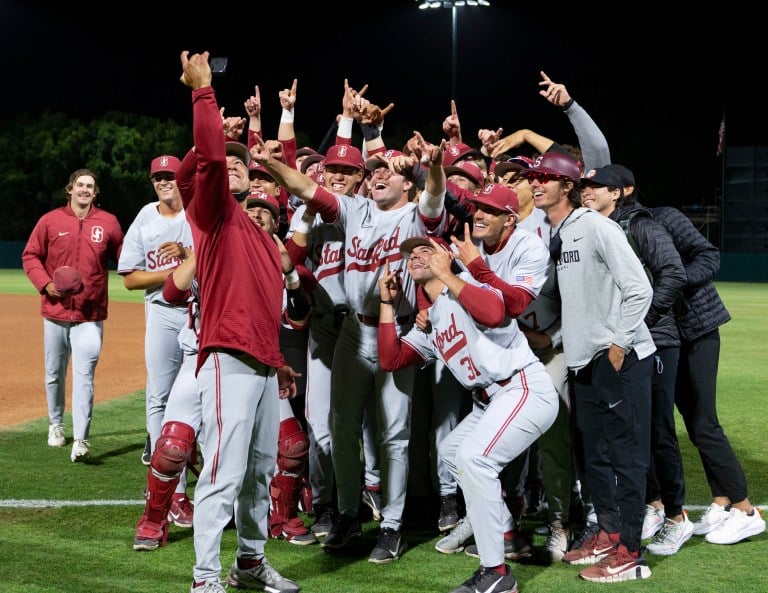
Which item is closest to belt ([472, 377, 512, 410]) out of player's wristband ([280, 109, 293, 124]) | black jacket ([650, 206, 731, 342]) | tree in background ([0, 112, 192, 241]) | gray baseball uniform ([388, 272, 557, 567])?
gray baseball uniform ([388, 272, 557, 567])

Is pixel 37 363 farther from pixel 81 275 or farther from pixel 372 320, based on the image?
pixel 372 320

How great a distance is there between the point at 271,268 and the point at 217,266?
28cm

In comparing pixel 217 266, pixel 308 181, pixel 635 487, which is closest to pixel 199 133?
pixel 217 266

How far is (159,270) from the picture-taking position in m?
6.43

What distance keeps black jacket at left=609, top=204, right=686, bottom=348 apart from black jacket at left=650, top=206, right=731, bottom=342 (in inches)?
7.3

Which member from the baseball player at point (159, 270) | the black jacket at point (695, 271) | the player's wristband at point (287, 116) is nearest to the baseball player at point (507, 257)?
the black jacket at point (695, 271)

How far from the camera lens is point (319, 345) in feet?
18.7

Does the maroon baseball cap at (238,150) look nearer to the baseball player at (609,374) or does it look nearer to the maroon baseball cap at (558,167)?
the maroon baseball cap at (558,167)

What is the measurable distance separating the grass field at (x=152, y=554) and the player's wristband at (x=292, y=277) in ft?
4.82

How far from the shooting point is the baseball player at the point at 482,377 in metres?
4.43

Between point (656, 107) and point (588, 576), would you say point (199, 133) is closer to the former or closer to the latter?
point (588, 576)

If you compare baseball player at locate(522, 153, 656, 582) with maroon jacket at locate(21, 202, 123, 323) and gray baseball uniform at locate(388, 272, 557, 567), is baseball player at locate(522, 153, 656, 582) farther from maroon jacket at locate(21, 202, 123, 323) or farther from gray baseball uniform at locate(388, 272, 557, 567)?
maroon jacket at locate(21, 202, 123, 323)

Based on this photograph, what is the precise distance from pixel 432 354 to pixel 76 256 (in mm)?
3782

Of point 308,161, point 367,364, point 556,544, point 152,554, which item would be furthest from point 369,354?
point 308,161
